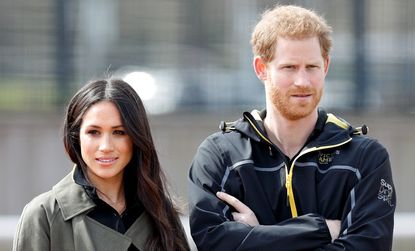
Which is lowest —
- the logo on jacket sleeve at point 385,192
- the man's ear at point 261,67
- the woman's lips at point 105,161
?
the logo on jacket sleeve at point 385,192

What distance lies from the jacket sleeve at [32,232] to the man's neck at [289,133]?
3.75 ft

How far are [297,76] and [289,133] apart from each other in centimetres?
30

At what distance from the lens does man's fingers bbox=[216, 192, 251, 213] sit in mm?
4848

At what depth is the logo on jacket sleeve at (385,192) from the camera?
4848 mm

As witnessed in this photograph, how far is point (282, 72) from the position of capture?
487cm

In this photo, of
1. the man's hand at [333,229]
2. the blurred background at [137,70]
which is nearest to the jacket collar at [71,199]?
the man's hand at [333,229]

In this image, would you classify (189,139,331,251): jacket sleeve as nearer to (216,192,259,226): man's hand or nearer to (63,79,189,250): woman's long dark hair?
(216,192,259,226): man's hand

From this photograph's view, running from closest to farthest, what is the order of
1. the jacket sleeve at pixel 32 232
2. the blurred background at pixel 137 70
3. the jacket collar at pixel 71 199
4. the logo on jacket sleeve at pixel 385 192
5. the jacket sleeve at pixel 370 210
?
the jacket sleeve at pixel 32 232 < the jacket collar at pixel 71 199 < the jacket sleeve at pixel 370 210 < the logo on jacket sleeve at pixel 385 192 < the blurred background at pixel 137 70

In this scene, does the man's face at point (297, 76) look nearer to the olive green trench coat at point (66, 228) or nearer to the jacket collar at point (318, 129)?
the jacket collar at point (318, 129)

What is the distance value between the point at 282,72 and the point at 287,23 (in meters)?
0.23

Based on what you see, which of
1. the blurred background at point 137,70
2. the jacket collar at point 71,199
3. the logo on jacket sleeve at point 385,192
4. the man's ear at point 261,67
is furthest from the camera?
the blurred background at point 137,70

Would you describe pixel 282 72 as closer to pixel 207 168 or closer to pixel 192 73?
pixel 207 168

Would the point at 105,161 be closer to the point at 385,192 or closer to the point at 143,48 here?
the point at 385,192

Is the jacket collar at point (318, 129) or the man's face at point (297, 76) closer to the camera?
the man's face at point (297, 76)
